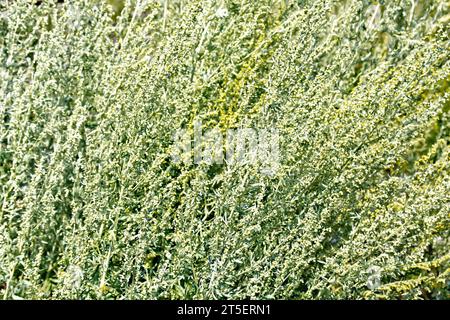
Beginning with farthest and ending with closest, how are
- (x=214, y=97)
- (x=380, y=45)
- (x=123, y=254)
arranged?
(x=380, y=45) < (x=214, y=97) < (x=123, y=254)

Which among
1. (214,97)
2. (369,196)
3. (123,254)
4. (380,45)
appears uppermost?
(380,45)

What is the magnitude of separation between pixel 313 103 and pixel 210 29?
3.08 ft

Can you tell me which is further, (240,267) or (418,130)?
(418,130)

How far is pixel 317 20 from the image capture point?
10.3 feet

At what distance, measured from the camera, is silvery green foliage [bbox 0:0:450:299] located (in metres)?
2.83

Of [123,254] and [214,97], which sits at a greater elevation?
[214,97]

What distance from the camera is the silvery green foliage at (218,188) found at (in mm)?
2830

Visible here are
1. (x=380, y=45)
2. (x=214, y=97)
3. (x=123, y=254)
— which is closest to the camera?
(x=123, y=254)

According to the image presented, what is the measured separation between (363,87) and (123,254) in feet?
4.17

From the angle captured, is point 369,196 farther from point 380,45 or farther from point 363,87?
point 380,45

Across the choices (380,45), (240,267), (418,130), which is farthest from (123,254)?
(380,45)

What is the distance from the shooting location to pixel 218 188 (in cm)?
306
